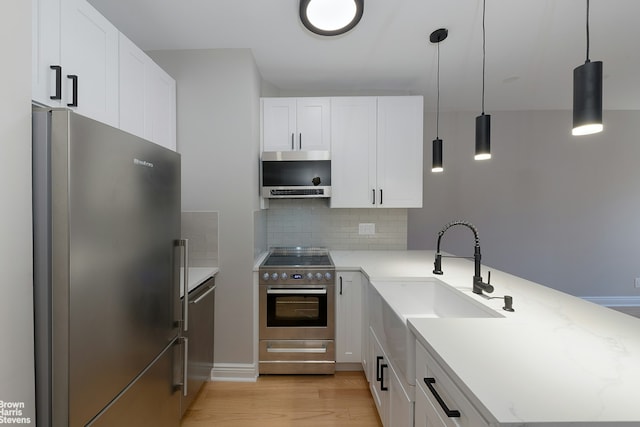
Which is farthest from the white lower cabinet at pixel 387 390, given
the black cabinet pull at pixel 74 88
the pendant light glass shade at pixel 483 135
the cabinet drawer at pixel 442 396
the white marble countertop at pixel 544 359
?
the black cabinet pull at pixel 74 88

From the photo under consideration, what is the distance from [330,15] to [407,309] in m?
2.03

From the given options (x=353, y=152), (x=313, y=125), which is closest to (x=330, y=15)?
(x=313, y=125)

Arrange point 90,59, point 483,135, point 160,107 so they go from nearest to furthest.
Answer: point 90,59 → point 483,135 → point 160,107

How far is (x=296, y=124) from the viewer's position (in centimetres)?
271

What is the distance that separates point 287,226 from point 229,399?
5.33ft

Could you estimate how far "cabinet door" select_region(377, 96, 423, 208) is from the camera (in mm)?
2707

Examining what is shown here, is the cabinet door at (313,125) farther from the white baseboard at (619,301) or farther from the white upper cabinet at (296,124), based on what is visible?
the white baseboard at (619,301)

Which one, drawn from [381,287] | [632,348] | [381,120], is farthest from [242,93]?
[632,348]

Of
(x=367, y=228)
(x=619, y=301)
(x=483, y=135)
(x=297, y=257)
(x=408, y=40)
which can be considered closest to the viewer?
(x=483, y=135)

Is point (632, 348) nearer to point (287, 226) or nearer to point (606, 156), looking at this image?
point (287, 226)

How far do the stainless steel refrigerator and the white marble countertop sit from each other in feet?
3.79

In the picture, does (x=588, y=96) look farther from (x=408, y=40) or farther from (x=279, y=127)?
(x=279, y=127)

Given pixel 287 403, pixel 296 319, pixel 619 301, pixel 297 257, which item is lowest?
pixel 287 403

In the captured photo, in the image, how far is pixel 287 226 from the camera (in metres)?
3.10
